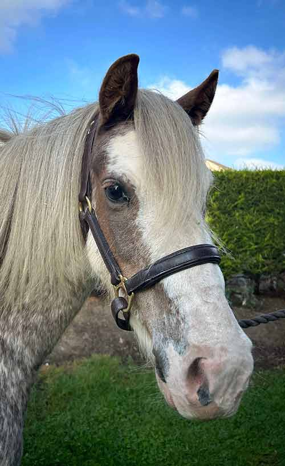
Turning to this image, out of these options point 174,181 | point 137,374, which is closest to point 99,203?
point 174,181

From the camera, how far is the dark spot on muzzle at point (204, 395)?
152cm

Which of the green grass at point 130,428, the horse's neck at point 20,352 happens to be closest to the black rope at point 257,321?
the horse's neck at point 20,352

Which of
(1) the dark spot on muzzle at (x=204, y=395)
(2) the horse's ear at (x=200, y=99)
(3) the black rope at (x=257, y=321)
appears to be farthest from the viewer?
(3) the black rope at (x=257, y=321)

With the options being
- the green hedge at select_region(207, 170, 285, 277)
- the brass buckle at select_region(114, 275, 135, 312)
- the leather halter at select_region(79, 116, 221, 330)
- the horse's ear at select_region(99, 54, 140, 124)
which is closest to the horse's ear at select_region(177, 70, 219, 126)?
the horse's ear at select_region(99, 54, 140, 124)

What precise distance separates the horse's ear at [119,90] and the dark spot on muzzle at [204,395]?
4.38 feet

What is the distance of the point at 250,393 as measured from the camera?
5.44 meters

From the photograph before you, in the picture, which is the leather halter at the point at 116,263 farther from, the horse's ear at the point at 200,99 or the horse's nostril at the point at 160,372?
the horse's ear at the point at 200,99

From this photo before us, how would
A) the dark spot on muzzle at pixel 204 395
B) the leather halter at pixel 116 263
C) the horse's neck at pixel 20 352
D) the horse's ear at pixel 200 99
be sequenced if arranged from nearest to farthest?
1. the dark spot on muzzle at pixel 204 395
2. the leather halter at pixel 116 263
3. the horse's neck at pixel 20 352
4. the horse's ear at pixel 200 99

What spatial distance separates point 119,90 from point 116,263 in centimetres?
86

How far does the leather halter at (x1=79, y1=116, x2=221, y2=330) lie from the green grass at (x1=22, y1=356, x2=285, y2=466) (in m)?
2.23

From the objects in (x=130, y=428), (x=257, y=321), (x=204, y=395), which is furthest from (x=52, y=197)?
(x=130, y=428)

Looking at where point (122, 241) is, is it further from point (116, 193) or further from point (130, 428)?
point (130, 428)

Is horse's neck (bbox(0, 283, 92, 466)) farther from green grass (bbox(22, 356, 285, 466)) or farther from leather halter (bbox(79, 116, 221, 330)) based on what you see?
green grass (bbox(22, 356, 285, 466))

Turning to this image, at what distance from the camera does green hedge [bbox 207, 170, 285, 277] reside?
8.21m
